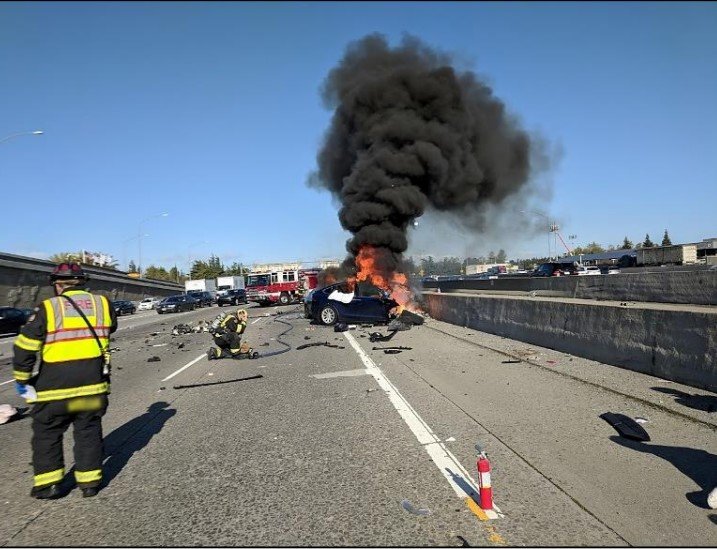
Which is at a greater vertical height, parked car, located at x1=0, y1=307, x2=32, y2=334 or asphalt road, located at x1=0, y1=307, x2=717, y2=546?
parked car, located at x1=0, y1=307, x2=32, y2=334

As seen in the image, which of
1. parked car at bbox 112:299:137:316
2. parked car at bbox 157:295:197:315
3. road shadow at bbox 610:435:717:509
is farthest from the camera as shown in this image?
parked car at bbox 112:299:137:316

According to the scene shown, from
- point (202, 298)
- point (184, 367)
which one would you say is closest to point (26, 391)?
point (184, 367)

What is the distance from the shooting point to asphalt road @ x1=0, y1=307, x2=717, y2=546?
11.5 ft

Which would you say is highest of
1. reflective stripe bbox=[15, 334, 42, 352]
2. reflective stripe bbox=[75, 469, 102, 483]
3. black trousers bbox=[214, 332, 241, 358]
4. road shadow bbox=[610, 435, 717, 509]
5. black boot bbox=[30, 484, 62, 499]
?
reflective stripe bbox=[15, 334, 42, 352]

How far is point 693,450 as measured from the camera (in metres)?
4.77

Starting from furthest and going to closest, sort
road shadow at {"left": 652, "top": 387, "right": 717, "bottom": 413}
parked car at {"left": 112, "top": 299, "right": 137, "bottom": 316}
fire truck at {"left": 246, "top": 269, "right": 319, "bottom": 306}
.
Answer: parked car at {"left": 112, "top": 299, "right": 137, "bottom": 316} < fire truck at {"left": 246, "top": 269, "right": 319, "bottom": 306} < road shadow at {"left": 652, "top": 387, "right": 717, "bottom": 413}

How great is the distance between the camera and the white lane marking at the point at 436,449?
13.4 feet

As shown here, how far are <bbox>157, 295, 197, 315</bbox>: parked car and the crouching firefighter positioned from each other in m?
28.1

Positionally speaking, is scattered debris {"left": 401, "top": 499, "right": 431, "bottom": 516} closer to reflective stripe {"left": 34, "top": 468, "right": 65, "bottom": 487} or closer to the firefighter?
the firefighter

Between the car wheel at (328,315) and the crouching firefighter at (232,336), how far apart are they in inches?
261

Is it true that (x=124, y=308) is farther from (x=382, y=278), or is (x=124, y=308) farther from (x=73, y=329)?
(x=73, y=329)

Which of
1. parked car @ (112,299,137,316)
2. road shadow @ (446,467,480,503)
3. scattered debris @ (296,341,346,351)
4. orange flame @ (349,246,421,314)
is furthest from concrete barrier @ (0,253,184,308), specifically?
road shadow @ (446,467,480,503)

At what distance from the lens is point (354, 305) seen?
18.3 m

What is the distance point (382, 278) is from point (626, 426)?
745 inches
